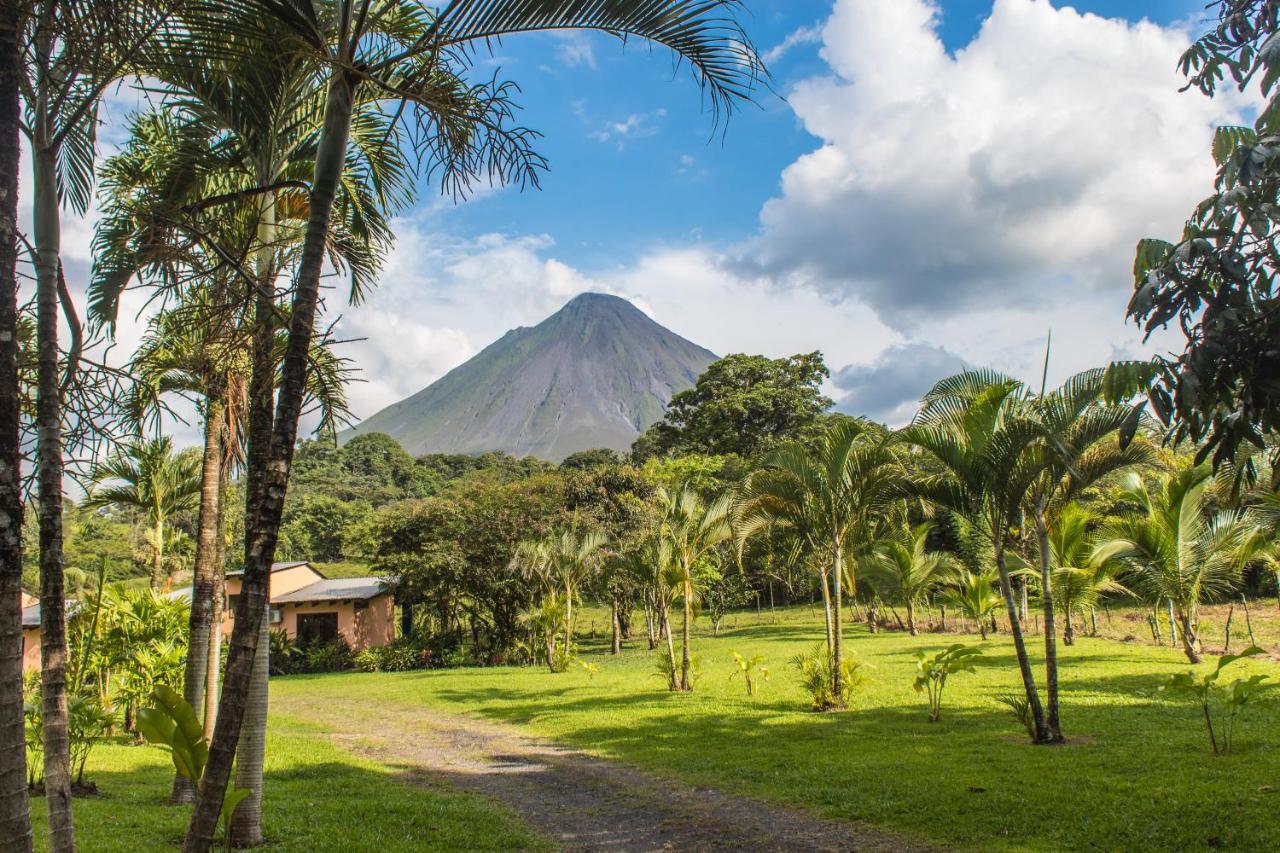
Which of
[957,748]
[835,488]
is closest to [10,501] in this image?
[957,748]

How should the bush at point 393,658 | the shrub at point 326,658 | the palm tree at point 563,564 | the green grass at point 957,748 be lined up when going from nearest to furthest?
the green grass at point 957,748 → the palm tree at point 563,564 → the bush at point 393,658 → the shrub at point 326,658

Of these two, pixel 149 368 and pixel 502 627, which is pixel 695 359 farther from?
pixel 149 368

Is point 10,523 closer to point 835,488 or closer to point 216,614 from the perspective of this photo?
point 216,614

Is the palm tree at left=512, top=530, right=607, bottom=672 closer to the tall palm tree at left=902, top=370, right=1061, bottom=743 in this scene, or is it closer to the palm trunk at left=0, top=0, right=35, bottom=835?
the tall palm tree at left=902, top=370, right=1061, bottom=743

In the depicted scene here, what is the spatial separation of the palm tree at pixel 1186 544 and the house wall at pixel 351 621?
Result: 2109 centimetres

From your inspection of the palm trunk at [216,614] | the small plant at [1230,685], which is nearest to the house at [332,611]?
the palm trunk at [216,614]

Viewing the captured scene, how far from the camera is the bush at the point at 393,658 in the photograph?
2267 cm

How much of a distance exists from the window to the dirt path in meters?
14.5

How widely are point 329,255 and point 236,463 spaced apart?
6.88 feet

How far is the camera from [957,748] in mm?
8141

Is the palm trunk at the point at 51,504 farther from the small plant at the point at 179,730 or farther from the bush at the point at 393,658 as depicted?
the bush at the point at 393,658

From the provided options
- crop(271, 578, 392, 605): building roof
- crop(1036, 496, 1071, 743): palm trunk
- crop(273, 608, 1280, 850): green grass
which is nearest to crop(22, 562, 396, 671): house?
crop(271, 578, 392, 605): building roof

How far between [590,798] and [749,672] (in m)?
8.12

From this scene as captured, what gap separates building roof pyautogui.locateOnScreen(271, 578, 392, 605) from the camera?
952 inches
